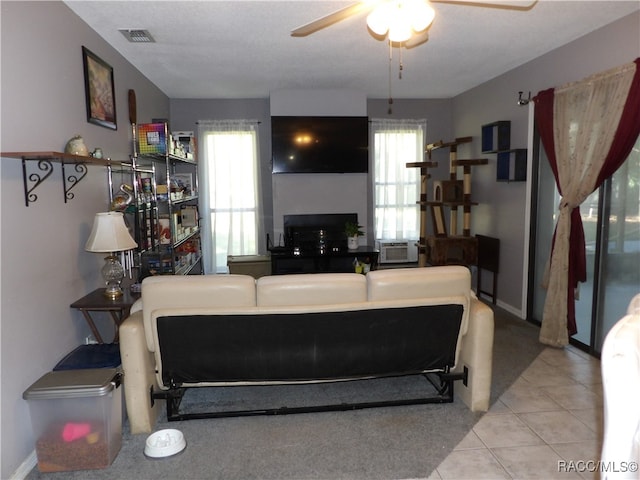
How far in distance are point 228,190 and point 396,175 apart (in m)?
2.42

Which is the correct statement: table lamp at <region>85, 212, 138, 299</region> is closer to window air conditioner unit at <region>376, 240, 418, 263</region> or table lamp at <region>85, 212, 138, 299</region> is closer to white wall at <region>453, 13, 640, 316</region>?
white wall at <region>453, 13, 640, 316</region>

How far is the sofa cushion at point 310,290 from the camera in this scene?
7.96 feet

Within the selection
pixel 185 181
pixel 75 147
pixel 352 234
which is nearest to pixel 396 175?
pixel 352 234

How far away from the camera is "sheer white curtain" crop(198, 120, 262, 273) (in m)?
6.30

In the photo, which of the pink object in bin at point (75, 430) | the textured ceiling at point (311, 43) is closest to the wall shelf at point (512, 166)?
the textured ceiling at point (311, 43)

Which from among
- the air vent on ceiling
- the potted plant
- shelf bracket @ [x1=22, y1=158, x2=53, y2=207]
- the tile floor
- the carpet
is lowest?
the tile floor

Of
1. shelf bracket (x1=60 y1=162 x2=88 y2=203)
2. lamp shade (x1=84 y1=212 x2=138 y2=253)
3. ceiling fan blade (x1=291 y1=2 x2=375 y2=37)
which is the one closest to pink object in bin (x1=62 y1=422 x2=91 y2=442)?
lamp shade (x1=84 y1=212 x2=138 y2=253)

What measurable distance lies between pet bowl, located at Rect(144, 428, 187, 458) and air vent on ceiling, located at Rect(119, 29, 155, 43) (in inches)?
112

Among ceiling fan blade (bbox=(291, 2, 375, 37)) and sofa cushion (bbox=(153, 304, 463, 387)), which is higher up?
ceiling fan blade (bbox=(291, 2, 375, 37))

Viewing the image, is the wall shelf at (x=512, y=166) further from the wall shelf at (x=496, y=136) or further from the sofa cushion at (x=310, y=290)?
the sofa cushion at (x=310, y=290)

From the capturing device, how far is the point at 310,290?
2.45 m

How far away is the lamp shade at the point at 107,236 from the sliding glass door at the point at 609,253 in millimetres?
3481

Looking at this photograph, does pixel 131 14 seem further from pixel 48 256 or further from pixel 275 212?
pixel 275 212

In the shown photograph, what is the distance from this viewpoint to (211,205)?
6.36 m
